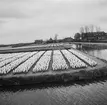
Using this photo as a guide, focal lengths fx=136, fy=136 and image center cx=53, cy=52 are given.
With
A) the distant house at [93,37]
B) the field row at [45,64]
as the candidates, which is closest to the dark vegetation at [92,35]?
the distant house at [93,37]

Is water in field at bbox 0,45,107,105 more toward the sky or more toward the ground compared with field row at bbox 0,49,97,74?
more toward the ground

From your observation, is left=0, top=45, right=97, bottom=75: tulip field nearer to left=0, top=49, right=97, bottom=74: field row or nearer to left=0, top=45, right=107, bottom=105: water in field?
left=0, top=49, right=97, bottom=74: field row

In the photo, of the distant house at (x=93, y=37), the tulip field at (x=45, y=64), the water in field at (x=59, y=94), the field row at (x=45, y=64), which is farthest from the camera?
the distant house at (x=93, y=37)

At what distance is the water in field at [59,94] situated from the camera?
11.7 meters

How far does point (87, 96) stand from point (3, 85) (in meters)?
10.1

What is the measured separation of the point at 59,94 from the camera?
43.3 ft

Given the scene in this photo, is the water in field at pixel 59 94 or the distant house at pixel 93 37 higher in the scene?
the distant house at pixel 93 37

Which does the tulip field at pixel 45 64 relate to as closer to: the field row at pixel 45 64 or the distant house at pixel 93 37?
the field row at pixel 45 64

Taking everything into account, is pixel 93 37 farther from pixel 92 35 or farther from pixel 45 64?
pixel 45 64

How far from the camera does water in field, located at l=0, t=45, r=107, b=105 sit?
38.3 ft

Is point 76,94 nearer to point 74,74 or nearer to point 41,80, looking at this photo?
point 74,74

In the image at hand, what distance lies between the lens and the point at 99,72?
17266 mm

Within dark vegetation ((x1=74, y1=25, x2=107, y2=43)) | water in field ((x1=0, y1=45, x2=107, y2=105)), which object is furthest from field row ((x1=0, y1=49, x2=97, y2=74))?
dark vegetation ((x1=74, y1=25, x2=107, y2=43))

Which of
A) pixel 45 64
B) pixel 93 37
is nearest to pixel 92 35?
pixel 93 37
